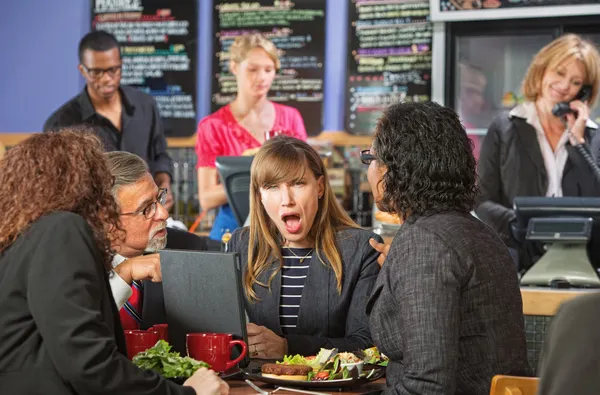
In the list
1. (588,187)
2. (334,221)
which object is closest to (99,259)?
(334,221)

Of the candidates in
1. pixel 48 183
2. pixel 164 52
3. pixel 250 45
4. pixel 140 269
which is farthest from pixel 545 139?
pixel 48 183

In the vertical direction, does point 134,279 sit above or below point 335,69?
below

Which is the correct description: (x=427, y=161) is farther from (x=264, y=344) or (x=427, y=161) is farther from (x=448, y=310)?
(x=264, y=344)

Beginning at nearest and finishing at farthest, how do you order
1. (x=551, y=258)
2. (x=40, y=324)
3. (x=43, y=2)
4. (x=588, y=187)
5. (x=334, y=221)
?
1. (x=40, y=324)
2. (x=334, y=221)
3. (x=551, y=258)
4. (x=588, y=187)
5. (x=43, y=2)

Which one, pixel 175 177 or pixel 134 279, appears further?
pixel 175 177

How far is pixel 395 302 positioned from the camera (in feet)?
6.87

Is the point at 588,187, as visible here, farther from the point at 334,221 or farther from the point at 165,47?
the point at 165,47

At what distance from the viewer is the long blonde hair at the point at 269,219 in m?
2.88

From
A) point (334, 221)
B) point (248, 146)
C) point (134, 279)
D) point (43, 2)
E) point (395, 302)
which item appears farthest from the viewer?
point (43, 2)

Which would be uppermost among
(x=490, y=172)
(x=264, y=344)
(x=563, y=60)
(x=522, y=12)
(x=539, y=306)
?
(x=522, y=12)

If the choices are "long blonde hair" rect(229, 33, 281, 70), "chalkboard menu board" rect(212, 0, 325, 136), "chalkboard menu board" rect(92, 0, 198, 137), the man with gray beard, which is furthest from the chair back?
"chalkboard menu board" rect(92, 0, 198, 137)

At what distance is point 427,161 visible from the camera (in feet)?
6.98

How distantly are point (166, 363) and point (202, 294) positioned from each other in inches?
10.6

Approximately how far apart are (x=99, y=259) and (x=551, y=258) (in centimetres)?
238
